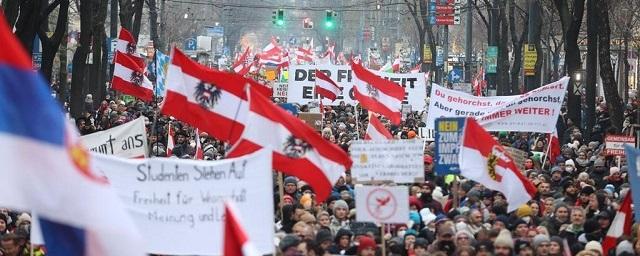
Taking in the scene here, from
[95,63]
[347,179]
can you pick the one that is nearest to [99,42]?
[95,63]

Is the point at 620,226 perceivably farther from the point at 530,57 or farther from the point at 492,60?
the point at 492,60

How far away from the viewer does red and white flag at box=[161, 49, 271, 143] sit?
44.7ft

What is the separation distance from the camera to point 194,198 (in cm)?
940

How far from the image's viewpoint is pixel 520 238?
41.2 feet

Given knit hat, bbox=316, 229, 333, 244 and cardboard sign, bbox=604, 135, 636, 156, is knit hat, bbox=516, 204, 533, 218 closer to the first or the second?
knit hat, bbox=316, 229, 333, 244

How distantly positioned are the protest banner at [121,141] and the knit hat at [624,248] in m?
4.99

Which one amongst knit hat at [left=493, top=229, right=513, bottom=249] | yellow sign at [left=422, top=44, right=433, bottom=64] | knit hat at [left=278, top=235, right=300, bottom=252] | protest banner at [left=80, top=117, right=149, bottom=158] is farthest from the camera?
yellow sign at [left=422, top=44, right=433, bottom=64]

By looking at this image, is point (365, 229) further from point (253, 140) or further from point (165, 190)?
point (165, 190)

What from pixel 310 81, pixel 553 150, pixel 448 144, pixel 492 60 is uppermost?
pixel 492 60

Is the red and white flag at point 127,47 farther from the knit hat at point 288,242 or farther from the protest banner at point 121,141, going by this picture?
the knit hat at point 288,242

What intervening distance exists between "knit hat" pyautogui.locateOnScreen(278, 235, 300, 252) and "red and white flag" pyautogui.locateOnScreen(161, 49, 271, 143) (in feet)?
6.82

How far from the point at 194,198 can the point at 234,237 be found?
2863 millimetres

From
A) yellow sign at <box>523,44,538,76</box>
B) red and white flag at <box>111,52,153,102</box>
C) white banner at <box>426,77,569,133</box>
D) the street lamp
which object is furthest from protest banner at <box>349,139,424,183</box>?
yellow sign at <box>523,44,538,76</box>

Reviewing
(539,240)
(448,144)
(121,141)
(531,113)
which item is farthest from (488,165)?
(531,113)
